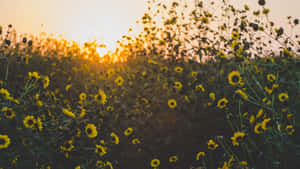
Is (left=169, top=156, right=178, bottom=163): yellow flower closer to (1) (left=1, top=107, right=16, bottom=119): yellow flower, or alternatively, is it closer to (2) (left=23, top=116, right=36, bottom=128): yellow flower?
(2) (left=23, top=116, right=36, bottom=128): yellow flower

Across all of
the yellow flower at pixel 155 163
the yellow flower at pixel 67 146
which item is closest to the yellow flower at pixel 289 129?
the yellow flower at pixel 155 163

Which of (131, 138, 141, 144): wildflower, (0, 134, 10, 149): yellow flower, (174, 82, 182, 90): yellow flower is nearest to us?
(0, 134, 10, 149): yellow flower

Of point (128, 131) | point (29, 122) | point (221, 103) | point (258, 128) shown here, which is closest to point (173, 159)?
point (128, 131)

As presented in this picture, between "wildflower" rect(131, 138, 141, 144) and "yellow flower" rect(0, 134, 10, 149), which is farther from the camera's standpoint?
"wildflower" rect(131, 138, 141, 144)

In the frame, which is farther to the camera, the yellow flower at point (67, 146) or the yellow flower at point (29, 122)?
the yellow flower at point (67, 146)

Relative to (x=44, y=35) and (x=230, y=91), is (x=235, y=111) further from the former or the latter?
(x=44, y=35)

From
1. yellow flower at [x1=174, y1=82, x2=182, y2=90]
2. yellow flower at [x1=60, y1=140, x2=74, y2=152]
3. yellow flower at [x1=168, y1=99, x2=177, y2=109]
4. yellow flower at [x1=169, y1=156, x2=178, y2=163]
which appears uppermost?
yellow flower at [x1=174, y1=82, x2=182, y2=90]

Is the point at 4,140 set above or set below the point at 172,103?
below

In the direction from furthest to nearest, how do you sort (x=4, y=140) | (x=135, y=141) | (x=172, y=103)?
(x=172, y=103) < (x=135, y=141) < (x=4, y=140)

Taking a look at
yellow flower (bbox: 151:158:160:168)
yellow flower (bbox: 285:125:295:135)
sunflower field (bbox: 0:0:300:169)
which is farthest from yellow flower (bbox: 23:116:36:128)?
yellow flower (bbox: 285:125:295:135)

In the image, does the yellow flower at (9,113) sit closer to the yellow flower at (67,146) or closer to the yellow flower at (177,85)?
the yellow flower at (67,146)

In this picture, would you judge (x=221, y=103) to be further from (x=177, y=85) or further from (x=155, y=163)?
(x=155, y=163)

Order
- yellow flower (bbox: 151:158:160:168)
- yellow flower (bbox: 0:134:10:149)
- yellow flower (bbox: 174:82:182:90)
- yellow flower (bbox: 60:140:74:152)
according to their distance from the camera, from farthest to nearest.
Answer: yellow flower (bbox: 174:82:182:90), yellow flower (bbox: 151:158:160:168), yellow flower (bbox: 60:140:74:152), yellow flower (bbox: 0:134:10:149)

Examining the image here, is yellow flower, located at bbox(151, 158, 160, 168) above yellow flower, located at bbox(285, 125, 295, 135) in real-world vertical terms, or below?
below
